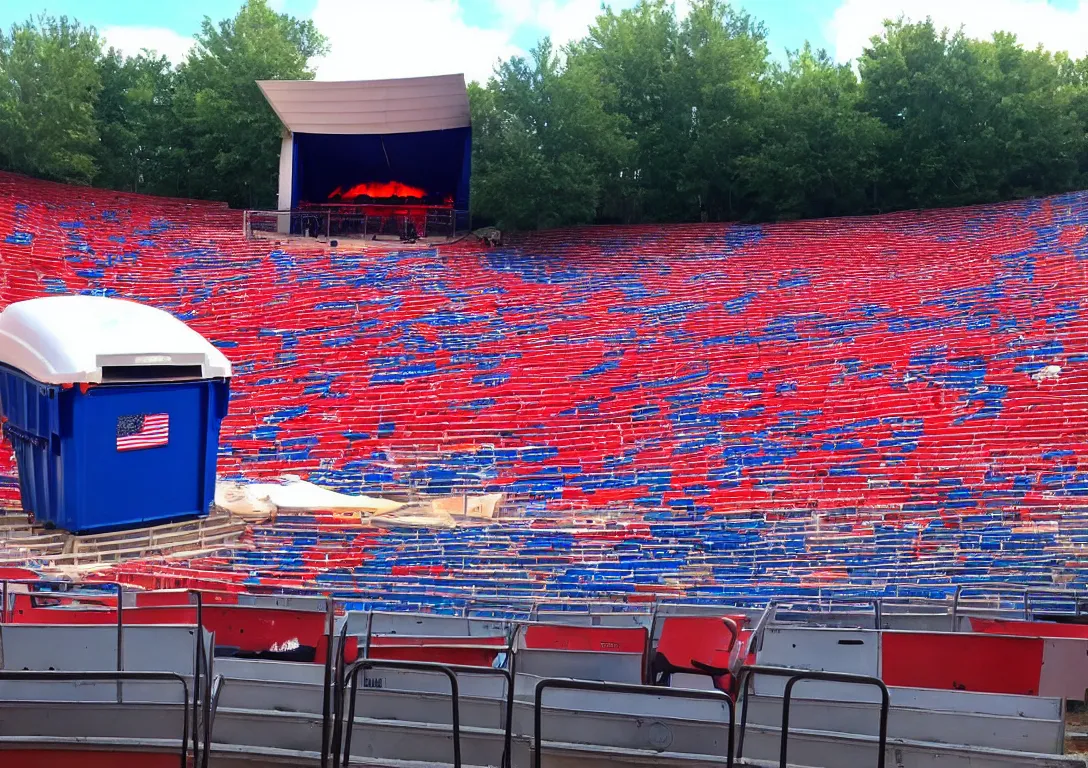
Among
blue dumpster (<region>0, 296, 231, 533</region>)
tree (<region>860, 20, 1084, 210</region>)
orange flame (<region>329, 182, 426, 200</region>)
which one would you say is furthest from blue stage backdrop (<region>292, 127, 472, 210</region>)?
blue dumpster (<region>0, 296, 231, 533</region>)

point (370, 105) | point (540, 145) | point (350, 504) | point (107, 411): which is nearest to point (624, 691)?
point (107, 411)

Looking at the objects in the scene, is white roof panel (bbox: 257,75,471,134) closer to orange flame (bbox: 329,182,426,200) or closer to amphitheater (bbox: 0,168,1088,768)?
orange flame (bbox: 329,182,426,200)

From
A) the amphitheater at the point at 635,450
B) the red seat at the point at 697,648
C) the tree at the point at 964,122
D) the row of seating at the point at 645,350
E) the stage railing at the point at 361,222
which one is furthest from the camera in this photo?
the tree at the point at 964,122

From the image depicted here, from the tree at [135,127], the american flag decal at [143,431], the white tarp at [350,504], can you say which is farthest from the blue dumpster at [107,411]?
the tree at [135,127]

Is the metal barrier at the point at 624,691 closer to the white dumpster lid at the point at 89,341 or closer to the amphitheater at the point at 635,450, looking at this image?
the amphitheater at the point at 635,450

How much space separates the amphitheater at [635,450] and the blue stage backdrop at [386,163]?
272 centimetres

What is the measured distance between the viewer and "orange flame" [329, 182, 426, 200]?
30.4 metres

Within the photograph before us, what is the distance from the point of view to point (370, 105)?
27.9 meters

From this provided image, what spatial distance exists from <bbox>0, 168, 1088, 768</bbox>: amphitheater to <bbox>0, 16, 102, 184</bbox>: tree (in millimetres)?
2385

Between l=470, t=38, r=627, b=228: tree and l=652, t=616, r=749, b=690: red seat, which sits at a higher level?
l=470, t=38, r=627, b=228: tree

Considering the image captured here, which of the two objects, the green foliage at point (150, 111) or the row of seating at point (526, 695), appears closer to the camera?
the row of seating at point (526, 695)

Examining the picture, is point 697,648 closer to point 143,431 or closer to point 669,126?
point 143,431

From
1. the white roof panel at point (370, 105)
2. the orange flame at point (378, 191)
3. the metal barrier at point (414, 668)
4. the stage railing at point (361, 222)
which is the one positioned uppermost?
the white roof panel at point (370, 105)

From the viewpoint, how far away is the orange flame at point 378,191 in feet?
99.7
